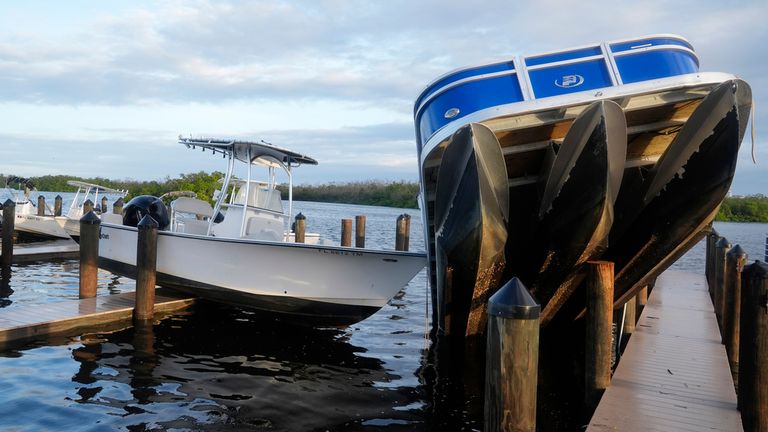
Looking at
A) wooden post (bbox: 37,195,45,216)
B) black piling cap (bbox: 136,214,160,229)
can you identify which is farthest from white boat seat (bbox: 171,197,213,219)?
wooden post (bbox: 37,195,45,216)

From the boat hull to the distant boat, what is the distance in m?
1.53

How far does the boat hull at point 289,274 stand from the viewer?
31.8ft

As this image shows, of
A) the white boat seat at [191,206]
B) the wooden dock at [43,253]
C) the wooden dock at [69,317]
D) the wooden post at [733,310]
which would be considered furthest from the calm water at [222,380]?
the wooden dock at [43,253]

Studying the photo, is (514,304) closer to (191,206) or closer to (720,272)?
(720,272)

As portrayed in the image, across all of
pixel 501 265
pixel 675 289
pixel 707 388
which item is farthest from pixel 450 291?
pixel 675 289

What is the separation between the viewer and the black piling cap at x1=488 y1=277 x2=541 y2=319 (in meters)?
A: 3.88

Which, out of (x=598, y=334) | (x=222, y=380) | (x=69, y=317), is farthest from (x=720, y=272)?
(x=69, y=317)

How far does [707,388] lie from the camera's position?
6.43 metres

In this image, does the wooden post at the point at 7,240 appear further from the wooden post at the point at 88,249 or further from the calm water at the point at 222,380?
the calm water at the point at 222,380

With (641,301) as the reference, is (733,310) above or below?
above

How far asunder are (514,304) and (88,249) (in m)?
8.46

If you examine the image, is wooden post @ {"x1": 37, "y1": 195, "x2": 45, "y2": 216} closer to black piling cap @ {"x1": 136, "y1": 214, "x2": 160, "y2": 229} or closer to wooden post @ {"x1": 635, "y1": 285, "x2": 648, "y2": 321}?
black piling cap @ {"x1": 136, "y1": 214, "x2": 160, "y2": 229}

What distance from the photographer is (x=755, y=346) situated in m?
5.00

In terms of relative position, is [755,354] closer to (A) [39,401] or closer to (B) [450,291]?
(B) [450,291]
